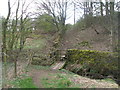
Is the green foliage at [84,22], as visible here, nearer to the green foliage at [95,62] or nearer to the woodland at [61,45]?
the woodland at [61,45]

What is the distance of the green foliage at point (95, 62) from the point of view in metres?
5.73

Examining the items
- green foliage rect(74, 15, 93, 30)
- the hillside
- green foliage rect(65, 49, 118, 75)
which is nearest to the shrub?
green foliage rect(65, 49, 118, 75)

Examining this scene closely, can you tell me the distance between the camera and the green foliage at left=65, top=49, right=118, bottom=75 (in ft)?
18.8

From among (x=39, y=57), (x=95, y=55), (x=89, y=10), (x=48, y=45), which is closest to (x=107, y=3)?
(x=89, y=10)

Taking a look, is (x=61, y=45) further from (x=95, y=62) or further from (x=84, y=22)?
(x=95, y=62)

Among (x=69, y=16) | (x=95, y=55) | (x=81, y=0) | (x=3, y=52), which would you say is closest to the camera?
(x=3, y=52)

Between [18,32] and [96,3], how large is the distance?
7.12 m

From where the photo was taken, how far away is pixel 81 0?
1096cm

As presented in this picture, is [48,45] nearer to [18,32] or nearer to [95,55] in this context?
[95,55]

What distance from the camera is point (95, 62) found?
6184 mm

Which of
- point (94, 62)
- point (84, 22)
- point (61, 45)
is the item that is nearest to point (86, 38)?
point (84, 22)

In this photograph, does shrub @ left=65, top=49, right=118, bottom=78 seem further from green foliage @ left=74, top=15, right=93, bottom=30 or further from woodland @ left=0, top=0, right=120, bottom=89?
green foliage @ left=74, top=15, right=93, bottom=30

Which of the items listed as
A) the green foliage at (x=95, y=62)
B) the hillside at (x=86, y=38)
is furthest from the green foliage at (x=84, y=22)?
the green foliage at (x=95, y=62)

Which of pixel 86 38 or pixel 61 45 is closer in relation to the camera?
pixel 61 45
